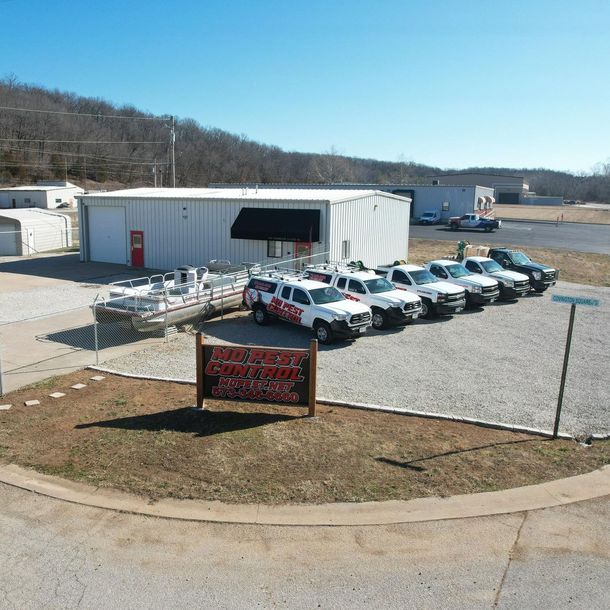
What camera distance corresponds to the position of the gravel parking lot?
12.6m

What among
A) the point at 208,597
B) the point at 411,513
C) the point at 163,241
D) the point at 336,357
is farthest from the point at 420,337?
the point at 163,241

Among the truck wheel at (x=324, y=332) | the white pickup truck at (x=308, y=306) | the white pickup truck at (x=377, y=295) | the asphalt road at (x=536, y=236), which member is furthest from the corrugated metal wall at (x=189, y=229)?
the asphalt road at (x=536, y=236)

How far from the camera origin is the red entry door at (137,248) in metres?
31.4

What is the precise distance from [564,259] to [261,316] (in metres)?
26.8

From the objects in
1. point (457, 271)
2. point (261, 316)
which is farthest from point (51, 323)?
point (457, 271)

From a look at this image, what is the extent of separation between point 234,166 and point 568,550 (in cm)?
13745

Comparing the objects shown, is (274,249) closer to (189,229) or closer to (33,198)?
(189,229)

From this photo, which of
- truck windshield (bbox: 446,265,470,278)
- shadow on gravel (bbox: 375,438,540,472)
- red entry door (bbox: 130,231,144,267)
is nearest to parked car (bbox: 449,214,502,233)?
truck windshield (bbox: 446,265,470,278)

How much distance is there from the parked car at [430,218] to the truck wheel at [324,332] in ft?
155

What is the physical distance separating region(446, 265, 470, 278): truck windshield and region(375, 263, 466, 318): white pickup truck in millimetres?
1618

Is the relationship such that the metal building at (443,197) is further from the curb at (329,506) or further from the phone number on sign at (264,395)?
the curb at (329,506)

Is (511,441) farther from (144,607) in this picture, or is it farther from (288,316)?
(288,316)

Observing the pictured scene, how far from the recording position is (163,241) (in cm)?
3056

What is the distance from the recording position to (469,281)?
23078 mm
